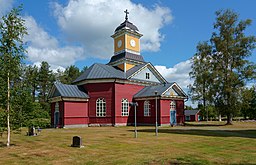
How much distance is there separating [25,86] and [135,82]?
2154 centimetres

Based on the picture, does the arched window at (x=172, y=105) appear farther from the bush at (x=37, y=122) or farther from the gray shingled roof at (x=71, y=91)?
the bush at (x=37, y=122)

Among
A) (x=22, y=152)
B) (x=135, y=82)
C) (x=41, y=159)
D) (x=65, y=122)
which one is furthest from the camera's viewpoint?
(x=135, y=82)

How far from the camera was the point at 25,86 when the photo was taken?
14797 millimetres

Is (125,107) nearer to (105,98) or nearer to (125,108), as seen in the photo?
(125,108)

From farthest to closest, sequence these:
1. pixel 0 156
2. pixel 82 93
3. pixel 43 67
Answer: pixel 43 67 → pixel 82 93 → pixel 0 156

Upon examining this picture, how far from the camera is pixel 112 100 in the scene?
32.5 m

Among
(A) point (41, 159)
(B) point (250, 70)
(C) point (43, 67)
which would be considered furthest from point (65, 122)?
(C) point (43, 67)

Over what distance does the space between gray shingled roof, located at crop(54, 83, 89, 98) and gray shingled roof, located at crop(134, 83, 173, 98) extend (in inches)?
293

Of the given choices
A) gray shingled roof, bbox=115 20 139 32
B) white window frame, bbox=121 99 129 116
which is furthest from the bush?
gray shingled roof, bbox=115 20 139 32

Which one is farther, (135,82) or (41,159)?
(135,82)

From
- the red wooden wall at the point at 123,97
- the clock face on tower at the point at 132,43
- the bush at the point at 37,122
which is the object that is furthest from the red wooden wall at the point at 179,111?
the bush at the point at 37,122

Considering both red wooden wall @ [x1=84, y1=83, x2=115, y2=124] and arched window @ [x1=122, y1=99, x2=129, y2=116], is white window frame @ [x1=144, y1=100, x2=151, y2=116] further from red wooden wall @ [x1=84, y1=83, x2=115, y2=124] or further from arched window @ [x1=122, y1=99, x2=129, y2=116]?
red wooden wall @ [x1=84, y1=83, x2=115, y2=124]

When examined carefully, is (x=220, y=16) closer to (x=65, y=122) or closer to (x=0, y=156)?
(x=65, y=122)

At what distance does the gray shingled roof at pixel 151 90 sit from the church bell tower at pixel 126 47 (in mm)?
4558
